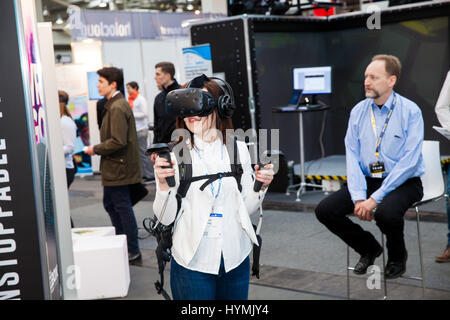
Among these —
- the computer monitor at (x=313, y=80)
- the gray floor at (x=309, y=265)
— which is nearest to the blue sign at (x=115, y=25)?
the computer monitor at (x=313, y=80)

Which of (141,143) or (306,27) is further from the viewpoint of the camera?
(141,143)

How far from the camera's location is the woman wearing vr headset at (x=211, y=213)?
206 cm

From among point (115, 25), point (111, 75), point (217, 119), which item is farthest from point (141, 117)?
point (217, 119)

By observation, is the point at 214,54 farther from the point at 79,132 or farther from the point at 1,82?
the point at 1,82

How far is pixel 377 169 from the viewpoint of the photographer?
355 centimetres

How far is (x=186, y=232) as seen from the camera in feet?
6.89

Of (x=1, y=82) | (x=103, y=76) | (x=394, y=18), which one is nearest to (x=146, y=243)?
(x=103, y=76)

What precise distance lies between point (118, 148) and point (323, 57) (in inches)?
189

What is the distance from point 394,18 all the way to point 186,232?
6388mm


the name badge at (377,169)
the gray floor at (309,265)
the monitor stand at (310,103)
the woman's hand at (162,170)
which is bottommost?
the gray floor at (309,265)

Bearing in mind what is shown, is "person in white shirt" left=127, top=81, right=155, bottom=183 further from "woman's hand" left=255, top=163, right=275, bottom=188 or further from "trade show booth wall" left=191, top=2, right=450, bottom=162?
"woman's hand" left=255, top=163, right=275, bottom=188

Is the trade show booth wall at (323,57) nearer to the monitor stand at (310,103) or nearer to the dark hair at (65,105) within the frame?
the monitor stand at (310,103)

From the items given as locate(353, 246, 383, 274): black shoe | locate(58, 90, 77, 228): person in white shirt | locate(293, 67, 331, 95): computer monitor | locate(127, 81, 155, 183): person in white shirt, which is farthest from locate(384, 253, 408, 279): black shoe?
locate(127, 81, 155, 183): person in white shirt

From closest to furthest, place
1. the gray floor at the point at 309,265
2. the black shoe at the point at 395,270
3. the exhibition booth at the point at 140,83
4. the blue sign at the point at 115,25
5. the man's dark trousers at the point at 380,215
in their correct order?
1. the exhibition booth at the point at 140,83
2. the man's dark trousers at the point at 380,215
3. the black shoe at the point at 395,270
4. the gray floor at the point at 309,265
5. the blue sign at the point at 115,25
